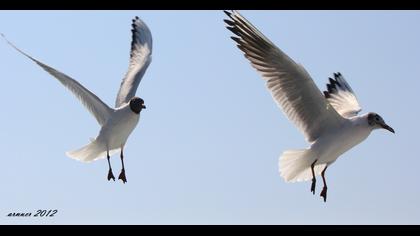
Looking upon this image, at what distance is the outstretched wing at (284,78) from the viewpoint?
18.0ft

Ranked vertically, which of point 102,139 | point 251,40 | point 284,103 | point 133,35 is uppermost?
point 251,40

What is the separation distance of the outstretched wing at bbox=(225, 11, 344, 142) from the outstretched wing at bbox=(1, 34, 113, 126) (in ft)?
4.80

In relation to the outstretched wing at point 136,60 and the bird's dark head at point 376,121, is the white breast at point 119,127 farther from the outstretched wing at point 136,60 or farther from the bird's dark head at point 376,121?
the bird's dark head at point 376,121

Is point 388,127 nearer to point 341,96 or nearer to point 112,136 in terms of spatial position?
point 341,96

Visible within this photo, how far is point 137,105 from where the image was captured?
6273 mm

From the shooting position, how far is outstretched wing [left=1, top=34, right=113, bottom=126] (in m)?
6.03

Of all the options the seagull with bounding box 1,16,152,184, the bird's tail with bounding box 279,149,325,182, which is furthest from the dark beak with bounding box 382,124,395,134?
the seagull with bounding box 1,16,152,184

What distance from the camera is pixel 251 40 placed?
218 inches

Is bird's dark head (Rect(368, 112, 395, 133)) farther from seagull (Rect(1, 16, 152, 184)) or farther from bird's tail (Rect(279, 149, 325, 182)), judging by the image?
seagull (Rect(1, 16, 152, 184))

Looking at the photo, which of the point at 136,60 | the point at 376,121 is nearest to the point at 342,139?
the point at 376,121

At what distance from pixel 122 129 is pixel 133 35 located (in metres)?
2.10
